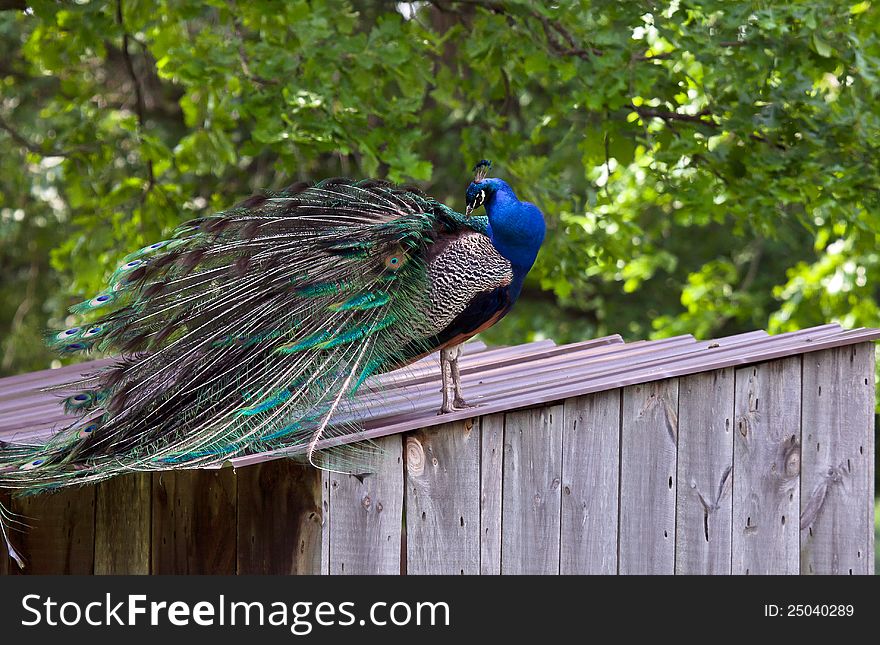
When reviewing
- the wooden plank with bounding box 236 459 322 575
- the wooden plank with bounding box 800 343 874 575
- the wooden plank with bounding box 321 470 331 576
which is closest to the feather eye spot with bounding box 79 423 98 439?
the wooden plank with bounding box 236 459 322 575

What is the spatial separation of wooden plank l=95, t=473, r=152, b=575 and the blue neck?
149 cm

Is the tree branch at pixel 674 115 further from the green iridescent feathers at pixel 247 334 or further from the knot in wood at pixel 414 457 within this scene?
the knot in wood at pixel 414 457

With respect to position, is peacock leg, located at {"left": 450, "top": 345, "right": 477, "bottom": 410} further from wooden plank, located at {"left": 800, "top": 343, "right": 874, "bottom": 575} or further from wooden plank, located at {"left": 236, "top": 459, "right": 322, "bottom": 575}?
wooden plank, located at {"left": 800, "top": 343, "right": 874, "bottom": 575}

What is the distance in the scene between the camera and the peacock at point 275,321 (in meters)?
3.79

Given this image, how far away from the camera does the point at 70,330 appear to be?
175 inches

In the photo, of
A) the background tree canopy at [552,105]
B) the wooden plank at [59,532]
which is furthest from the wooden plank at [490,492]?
the background tree canopy at [552,105]

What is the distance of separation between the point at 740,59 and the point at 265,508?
14.0ft

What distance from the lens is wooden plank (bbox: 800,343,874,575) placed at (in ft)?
13.7

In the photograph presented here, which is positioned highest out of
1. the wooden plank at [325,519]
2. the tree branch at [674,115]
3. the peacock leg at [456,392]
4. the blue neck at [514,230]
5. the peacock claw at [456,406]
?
the tree branch at [674,115]

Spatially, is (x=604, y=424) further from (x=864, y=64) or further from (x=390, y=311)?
(x=864, y=64)

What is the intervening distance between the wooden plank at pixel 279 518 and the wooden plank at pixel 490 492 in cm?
57

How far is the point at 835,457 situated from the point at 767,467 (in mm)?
252

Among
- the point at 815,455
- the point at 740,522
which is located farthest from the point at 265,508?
the point at 815,455

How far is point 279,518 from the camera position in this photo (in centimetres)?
362
